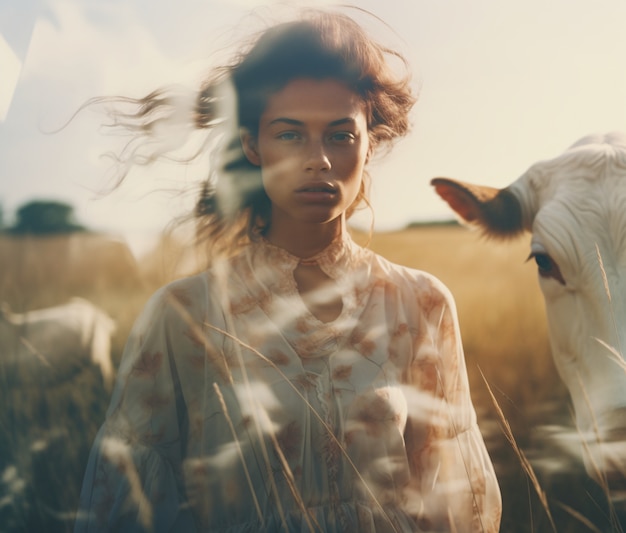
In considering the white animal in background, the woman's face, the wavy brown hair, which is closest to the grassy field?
the white animal in background

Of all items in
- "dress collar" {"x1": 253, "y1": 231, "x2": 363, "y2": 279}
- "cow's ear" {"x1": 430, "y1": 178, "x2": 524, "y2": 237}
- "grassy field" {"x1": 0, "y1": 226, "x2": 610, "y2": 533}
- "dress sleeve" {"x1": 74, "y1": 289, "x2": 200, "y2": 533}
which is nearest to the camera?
"dress sleeve" {"x1": 74, "y1": 289, "x2": 200, "y2": 533}

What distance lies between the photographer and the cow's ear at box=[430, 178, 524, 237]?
5.31ft

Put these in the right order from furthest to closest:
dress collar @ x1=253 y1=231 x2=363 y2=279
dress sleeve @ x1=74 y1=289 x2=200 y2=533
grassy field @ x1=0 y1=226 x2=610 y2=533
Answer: grassy field @ x1=0 y1=226 x2=610 y2=533, dress collar @ x1=253 y1=231 x2=363 y2=279, dress sleeve @ x1=74 y1=289 x2=200 y2=533

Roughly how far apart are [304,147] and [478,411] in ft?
2.36

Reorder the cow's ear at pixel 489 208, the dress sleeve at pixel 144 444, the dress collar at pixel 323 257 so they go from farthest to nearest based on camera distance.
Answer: the cow's ear at pixel 489 208, the dress collar at pixel 323 257, the dress sleeve at pixel 144 444

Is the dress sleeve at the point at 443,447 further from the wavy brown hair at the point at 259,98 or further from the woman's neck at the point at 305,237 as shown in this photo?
the wavy brown hair at the point at 259,98

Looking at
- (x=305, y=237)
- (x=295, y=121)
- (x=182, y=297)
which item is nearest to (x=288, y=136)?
(x=295, y=121)

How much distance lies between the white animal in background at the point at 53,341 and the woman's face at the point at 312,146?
0.51 metres

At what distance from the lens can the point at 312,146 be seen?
122 cm

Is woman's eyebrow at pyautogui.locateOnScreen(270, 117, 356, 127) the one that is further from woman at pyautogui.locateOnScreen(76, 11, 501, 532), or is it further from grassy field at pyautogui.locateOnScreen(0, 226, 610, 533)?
grassy field at pyautogui.locateOnScreen(0, 226, 610, 533)

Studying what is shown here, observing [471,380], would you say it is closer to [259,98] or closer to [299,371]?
[299,371]

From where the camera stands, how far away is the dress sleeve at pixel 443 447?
1275mm

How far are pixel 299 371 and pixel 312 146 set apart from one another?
0.40 metres

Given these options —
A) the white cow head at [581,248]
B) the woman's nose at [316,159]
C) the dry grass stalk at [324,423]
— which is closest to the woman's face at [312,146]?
the woman's nose at [316,159]
